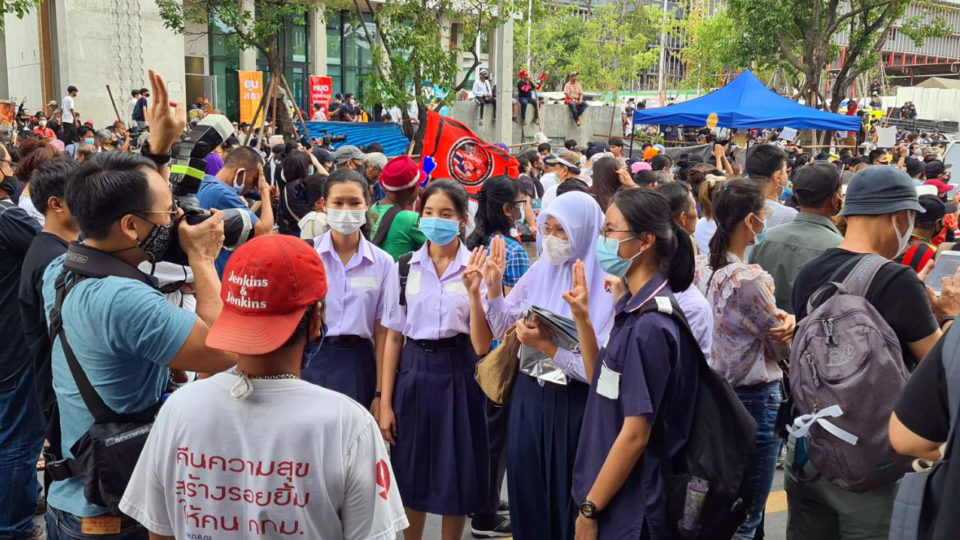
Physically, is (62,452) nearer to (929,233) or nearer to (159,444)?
(159,444)

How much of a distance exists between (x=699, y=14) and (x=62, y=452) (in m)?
67.9

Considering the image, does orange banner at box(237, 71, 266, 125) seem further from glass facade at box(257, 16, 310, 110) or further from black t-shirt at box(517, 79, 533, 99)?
glass facade at box(257, 16, 310, 110)

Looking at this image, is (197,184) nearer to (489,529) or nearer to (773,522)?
(489,529)

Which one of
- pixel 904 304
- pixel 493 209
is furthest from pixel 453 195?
pixel 904 304

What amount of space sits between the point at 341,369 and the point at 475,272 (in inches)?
36.5

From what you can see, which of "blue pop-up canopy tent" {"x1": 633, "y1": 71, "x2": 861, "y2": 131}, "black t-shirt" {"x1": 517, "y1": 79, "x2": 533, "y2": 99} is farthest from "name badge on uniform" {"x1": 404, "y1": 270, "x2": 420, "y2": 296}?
"black t-shirt" {"x1": 517, "y1": 79, "x2": 533, "y2": 99}

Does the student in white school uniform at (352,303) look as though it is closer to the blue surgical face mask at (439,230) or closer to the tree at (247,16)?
the blue surgical face mask at (439,230)

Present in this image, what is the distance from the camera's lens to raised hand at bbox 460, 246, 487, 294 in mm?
3809

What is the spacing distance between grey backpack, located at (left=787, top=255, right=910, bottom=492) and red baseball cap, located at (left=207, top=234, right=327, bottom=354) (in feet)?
6.07

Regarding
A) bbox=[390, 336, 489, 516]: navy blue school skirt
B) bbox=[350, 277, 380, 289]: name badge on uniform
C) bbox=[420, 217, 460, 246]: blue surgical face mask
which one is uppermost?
bbox=[420, 217, 460, 246]: blue surgical face mask

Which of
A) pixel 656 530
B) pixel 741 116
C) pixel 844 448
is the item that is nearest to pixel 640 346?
pixel 656 530

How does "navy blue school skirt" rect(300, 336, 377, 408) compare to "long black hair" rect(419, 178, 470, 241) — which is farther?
"long black hair" rect(419, 178, 470, 241)

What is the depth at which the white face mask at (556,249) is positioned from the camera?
3571mm

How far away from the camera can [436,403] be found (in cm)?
407
